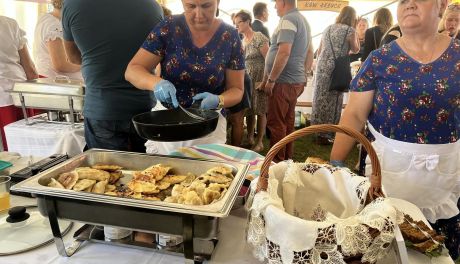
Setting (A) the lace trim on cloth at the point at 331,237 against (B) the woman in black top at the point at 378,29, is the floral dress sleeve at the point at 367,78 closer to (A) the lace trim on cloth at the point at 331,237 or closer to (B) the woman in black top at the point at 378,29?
(A) the lace trim on cloth at the point at 331,237

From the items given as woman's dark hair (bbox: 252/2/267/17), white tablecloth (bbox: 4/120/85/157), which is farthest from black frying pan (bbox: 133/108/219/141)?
woman's dark hair (bbox: 252/2/267/17)

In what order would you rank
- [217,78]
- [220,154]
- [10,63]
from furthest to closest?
[10,63], [217,78], [220,154]

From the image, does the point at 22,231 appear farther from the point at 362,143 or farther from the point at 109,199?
the point at 362,143

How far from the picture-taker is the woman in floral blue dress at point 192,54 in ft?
3.97

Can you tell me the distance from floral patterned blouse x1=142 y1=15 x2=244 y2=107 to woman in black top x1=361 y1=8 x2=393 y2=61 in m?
1.89

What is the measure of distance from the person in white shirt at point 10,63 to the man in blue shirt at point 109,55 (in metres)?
0.89

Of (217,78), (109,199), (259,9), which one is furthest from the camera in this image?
(259,9)

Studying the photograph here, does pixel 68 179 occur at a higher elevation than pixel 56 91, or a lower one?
lower

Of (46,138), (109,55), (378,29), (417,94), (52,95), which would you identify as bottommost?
(46,138)

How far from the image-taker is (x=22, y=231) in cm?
75

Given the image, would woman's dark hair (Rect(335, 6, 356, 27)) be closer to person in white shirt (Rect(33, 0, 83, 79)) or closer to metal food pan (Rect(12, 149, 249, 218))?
person in white shirt (Rect(33, 0, 83, 79))

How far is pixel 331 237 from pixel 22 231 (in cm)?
71

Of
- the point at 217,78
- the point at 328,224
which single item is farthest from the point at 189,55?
the point at 328,224

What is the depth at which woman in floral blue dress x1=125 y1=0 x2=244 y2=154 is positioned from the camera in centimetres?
121
